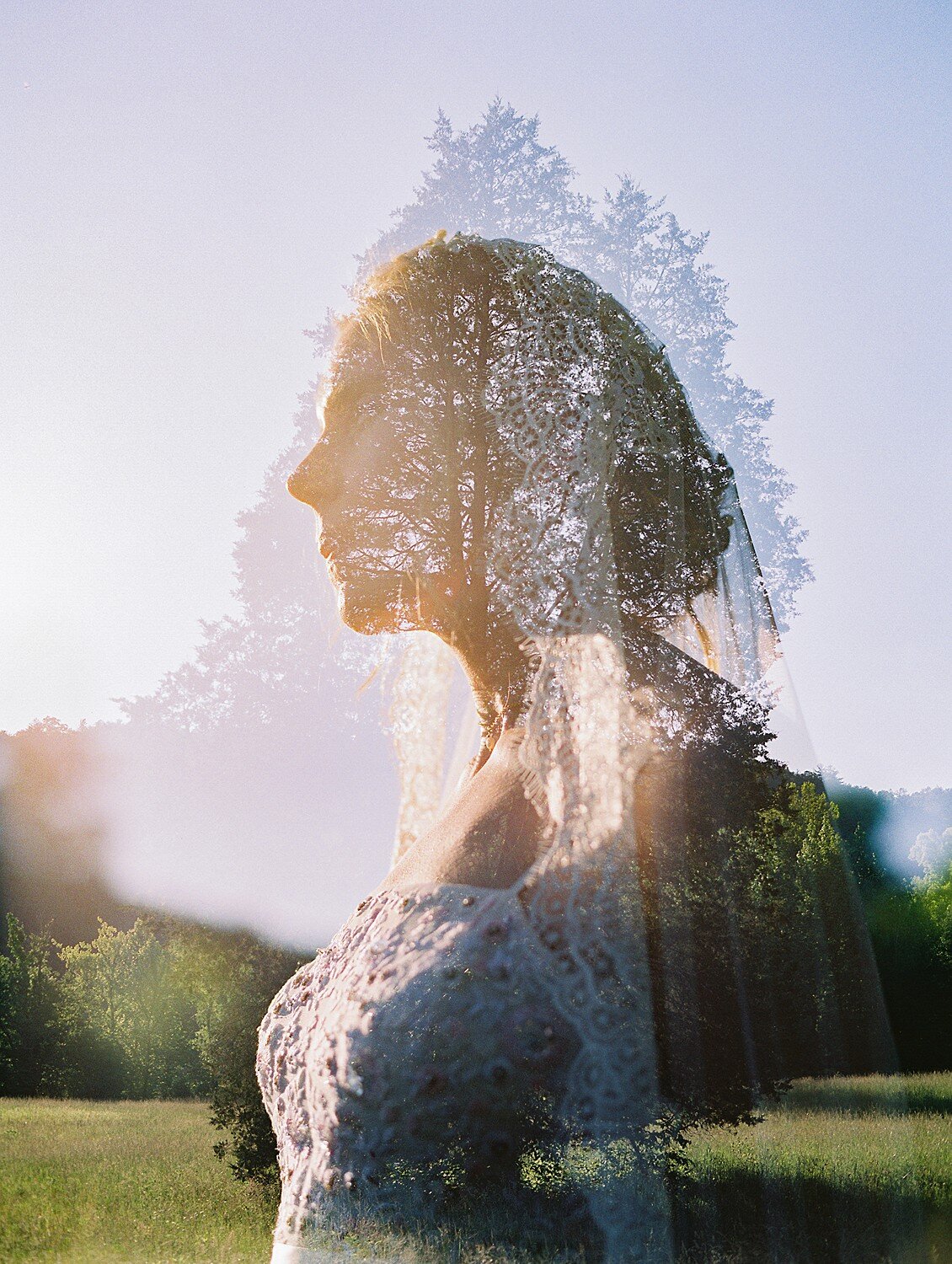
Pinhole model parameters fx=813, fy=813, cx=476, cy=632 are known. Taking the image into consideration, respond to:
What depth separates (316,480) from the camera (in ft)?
6.88

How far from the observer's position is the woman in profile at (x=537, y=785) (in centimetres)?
143

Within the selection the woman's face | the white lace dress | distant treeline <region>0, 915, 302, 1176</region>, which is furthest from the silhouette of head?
distant treeline <region>0, 915, 302, 1176</region>

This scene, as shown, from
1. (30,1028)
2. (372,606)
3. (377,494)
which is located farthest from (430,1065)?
(30,1028)

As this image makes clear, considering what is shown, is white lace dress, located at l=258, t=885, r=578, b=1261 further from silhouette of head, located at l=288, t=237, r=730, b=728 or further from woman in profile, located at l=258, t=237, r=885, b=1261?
silhouette of head, located at l=288, t=237, r=730, b=728

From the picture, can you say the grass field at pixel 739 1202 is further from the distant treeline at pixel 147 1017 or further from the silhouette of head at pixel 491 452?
the silhouette of head at pixel 491 452

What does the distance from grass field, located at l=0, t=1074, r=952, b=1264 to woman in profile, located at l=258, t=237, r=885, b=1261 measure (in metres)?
0.09

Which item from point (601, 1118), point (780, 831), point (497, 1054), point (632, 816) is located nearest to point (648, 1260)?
point (601, 1118)

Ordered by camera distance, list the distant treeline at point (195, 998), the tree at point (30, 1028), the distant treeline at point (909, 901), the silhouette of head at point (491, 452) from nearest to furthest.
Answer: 1. the silhouette of head at point (491, 452)
2. the distant treeline at point (909, 901)
3. the distant treeline at point (195, 998)
4. the tree at point (30, 1028)

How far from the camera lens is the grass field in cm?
147

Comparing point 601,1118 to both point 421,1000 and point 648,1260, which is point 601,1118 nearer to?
point 648,1260

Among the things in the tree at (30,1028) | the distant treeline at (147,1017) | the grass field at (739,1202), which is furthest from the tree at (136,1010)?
the grass field at (739,1202)

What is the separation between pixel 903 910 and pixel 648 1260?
8.28 ft

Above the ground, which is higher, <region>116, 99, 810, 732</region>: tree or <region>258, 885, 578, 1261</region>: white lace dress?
<region>116, 99, 810, 732</region>: tree

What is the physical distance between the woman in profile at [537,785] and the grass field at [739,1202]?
0.09 meters
